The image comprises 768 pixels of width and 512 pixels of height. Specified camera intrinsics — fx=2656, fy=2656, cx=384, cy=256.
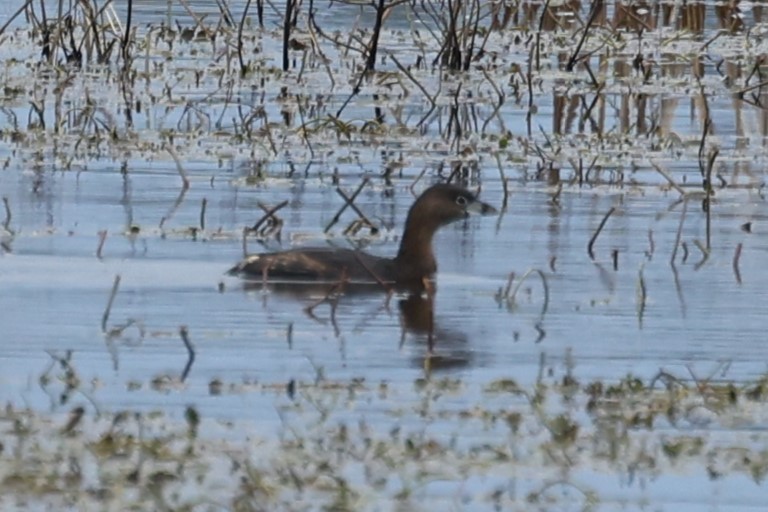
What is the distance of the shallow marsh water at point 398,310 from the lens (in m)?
6.69

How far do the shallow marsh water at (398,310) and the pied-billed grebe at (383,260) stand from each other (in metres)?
0.12

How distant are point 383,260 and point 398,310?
0.67 metres

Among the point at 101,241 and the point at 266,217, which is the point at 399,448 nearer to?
the point at 101,241

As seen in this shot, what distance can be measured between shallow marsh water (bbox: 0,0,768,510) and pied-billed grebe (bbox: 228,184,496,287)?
12 centimetres

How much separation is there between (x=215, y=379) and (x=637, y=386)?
120cm

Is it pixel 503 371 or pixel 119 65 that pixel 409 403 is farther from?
pixel 119 65

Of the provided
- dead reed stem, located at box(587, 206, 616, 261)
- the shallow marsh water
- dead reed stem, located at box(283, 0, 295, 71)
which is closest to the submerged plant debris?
the shallow marsh water

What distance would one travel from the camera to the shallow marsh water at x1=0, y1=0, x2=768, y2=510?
6691mm

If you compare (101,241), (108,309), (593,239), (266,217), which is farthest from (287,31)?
(108,309)

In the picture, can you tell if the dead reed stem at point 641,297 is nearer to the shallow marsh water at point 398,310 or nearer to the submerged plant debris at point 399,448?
the shallow marsh water at point 398,310

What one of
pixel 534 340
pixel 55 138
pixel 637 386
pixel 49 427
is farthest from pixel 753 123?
pixel 49 427

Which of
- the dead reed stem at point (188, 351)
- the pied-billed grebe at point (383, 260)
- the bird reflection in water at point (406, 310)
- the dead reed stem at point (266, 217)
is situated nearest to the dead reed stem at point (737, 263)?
the pied-billed grebe at point (383, 260)

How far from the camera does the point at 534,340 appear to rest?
859 centimetres

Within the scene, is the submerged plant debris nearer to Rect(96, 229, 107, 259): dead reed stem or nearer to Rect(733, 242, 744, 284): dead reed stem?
Rect(733, 242, 744, 284): dead reed stem
